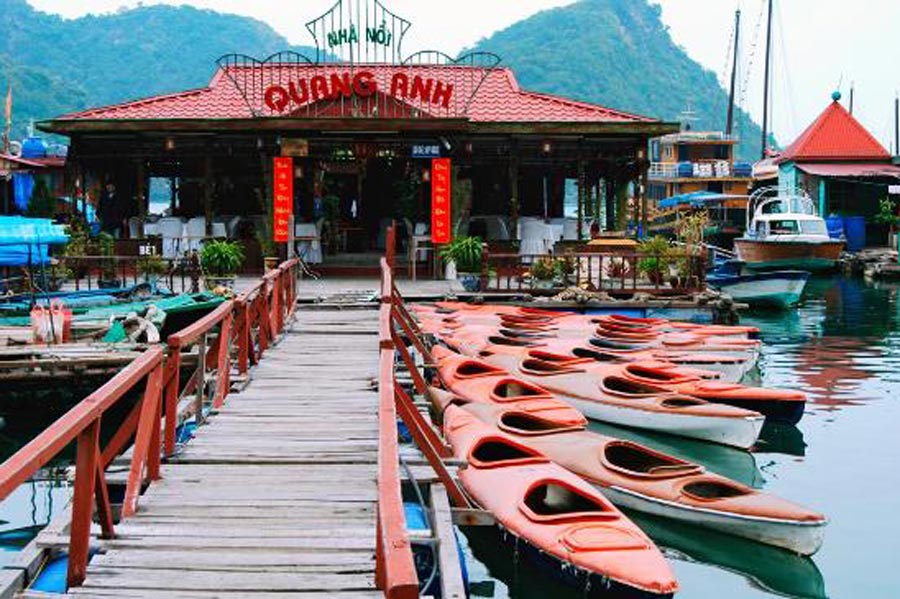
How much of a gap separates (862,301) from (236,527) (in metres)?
27.8

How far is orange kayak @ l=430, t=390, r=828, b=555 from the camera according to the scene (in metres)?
8.57

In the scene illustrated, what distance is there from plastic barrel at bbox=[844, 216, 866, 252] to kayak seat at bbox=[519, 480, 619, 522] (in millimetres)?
37908

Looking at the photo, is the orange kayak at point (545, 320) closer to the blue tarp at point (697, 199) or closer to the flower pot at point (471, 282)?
the flower pot at point (471, 282)

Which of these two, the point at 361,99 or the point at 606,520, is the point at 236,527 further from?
the point at 361,99

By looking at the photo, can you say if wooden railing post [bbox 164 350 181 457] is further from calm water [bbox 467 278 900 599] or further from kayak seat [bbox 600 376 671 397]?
kayak seat [bbox 600 376 671 397]

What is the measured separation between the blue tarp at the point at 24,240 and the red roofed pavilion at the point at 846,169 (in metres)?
32.8

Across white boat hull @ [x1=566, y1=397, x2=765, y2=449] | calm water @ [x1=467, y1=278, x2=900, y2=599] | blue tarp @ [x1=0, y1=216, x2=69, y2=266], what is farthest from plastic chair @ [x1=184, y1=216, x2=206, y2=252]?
white boat hull @ [x1=566, y1=397, x2=765, y2=449]

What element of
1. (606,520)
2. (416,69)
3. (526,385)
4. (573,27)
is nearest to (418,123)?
(416,69)

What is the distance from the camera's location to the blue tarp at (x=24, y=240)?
55.3 feet

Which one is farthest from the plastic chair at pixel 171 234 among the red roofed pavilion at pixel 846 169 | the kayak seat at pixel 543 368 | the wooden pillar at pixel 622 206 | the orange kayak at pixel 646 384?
A: the red roofed pavilion at pixel 846 169

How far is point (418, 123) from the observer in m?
21.6

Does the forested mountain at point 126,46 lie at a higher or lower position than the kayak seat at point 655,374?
higher

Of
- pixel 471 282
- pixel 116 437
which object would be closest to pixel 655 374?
pixel 471 282

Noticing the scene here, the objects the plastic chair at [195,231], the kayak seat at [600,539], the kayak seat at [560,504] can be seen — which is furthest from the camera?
the plastic chair at [195,231]
